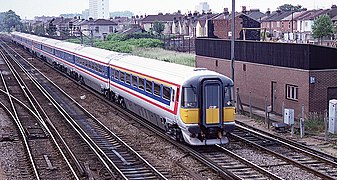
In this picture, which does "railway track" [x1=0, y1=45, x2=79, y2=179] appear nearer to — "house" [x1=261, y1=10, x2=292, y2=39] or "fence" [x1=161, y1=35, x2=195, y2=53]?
"fence" [x1=161, y1=35, x2=195, y2=53]

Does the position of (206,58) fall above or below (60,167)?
above

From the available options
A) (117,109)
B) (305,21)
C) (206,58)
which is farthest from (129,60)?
(305,21)

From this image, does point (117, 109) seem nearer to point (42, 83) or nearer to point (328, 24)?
point (42, 83)

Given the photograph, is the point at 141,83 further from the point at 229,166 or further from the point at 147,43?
the point at 147,43

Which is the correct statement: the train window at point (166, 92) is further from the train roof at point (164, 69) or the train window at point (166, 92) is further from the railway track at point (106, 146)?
the railway track at point (106, 146)

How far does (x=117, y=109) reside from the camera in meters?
27.3

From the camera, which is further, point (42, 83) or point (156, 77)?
point (42, 83)

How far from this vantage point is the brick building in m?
23.6

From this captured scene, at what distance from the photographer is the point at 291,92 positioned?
984 inches

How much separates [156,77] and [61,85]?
19959mm

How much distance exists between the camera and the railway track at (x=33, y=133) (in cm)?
1605

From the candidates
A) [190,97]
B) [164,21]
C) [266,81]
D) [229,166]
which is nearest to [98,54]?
[266,81]

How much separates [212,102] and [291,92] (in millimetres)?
8414

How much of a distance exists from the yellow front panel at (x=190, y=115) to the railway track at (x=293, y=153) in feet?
8.13
